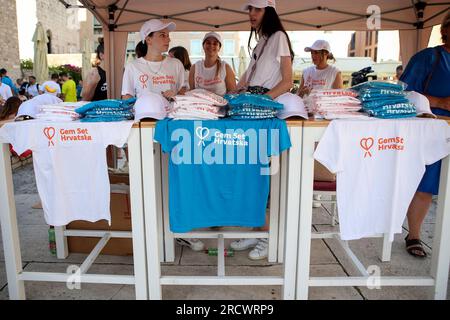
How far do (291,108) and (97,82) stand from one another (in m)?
3.63

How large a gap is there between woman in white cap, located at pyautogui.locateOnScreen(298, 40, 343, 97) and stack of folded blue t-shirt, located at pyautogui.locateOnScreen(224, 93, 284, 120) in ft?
8.55

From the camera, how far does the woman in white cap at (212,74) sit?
12.8 ft

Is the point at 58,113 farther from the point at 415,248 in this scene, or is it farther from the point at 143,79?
the point at 415,248

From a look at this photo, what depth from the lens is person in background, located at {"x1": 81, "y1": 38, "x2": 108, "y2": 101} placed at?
462 cm

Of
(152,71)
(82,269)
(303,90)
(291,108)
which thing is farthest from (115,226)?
(303,90)

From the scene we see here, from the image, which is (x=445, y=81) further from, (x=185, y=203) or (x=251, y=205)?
(x=185, y=203)

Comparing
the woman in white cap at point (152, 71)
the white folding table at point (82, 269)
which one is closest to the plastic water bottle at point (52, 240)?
the white folding table at point (82, 269)

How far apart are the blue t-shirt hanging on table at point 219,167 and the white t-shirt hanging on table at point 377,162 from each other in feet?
1.02

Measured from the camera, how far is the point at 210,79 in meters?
3.94

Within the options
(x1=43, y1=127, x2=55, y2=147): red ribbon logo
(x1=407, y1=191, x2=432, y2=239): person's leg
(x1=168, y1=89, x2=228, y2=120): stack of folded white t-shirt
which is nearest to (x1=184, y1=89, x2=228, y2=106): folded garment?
(x1=168, y1=89, x2=228, y2=120): stack of folded white t-shirt

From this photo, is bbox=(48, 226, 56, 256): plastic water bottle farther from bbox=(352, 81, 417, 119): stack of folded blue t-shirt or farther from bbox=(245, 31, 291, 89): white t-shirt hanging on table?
bbox=(352, 81, 417, 119): stack of folded blue t-shirt
